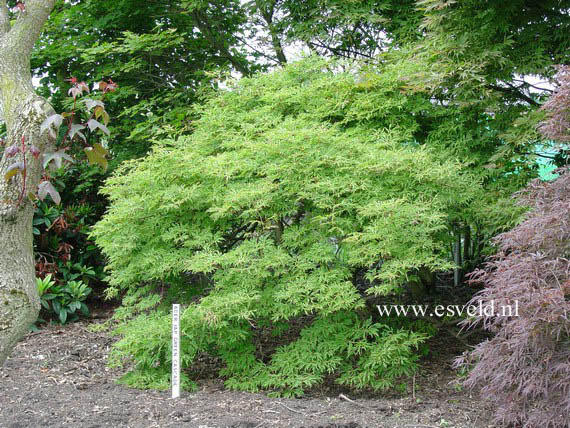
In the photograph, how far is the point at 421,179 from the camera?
4105mm

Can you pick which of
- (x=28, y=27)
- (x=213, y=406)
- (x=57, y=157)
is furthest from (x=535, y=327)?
(x=28, y=27)

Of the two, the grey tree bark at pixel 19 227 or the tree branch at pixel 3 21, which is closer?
the grey tree bark at pixel 19 227

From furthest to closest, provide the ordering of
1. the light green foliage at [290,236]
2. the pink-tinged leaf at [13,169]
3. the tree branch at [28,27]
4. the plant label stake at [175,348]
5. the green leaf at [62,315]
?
the green leaf at [62,315] → the light green foliage at [290,236] → the plant label stake at [175,348] → the tree branch at [28,27] → the pink-tinged leaf at [13,169]

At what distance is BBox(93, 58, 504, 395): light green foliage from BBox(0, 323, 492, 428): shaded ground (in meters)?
0.20

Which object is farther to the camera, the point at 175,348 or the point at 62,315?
the point at 62,315

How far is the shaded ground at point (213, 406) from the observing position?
343 centimetres

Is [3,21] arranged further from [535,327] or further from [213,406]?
[535,327]

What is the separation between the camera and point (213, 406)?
3711 mm

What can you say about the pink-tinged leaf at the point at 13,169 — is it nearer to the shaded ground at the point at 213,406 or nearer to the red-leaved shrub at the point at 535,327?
the shaded ground at the point at 213,406

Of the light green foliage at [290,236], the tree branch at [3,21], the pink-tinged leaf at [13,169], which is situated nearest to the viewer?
the pink-tinged leaf at [13,169]

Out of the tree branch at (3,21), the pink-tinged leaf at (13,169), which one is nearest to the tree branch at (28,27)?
the tree branch at (3,21)

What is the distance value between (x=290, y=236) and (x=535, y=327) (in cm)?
176

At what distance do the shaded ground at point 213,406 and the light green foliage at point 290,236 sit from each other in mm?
200

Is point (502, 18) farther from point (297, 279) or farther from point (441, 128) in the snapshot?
point (297, 279)
